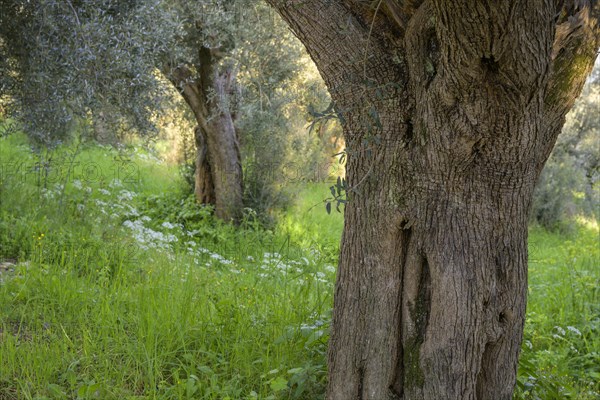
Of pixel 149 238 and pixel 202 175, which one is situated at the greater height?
pixel 202 175

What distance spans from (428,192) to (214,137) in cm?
734

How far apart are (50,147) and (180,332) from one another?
3233 mm

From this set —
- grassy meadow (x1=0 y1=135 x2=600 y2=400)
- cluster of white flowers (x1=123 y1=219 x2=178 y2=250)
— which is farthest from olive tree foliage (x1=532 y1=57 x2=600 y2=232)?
cluster of white flowers (x1=123 y1=219 x2=178 y2=250)

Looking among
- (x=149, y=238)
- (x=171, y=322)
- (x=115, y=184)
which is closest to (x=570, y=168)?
(x=115, y=184)

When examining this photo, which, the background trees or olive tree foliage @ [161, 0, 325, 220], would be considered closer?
the background trees

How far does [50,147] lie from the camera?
6602 mm

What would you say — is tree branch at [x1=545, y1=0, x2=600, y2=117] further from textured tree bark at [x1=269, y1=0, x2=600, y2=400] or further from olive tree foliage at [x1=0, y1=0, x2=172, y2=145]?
olive tree foliage at [x1=0, y1=0, x2=172, y2=145]

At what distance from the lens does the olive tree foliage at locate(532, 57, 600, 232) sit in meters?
15.0

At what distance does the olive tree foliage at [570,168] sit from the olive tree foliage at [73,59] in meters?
11.2

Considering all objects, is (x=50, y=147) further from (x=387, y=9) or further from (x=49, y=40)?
(x=387, y=9)

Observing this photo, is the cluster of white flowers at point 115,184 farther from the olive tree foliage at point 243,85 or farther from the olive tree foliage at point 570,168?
the olive tree foliage at point 570,168

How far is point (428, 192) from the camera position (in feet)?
10.5

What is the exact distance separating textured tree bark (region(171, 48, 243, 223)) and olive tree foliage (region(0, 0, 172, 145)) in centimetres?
301

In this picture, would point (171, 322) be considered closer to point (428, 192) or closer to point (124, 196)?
point (428, 192)
